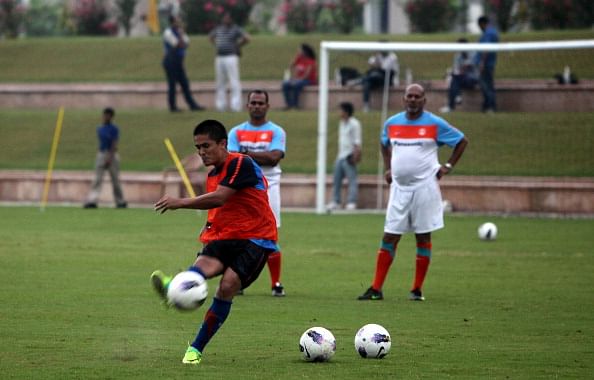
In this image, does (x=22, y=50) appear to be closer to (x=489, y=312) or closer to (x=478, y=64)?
(x=478, y=64)

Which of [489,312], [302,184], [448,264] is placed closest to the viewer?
[489,312]

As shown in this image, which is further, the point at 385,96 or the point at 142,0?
the point at 142,0

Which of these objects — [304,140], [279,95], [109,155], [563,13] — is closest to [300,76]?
[279,95]

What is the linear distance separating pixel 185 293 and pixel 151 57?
32553mm

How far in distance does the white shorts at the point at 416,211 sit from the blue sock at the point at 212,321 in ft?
15.9

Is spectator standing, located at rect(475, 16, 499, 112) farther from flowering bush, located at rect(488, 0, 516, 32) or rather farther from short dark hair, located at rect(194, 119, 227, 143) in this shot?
short dark hair, located at rect(194, 119, 227, 143)

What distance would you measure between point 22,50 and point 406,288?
29818 millimetres

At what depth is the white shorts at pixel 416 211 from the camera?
556 inches

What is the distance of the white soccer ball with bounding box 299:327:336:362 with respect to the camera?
979cm

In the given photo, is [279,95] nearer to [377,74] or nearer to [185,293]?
[377,74]

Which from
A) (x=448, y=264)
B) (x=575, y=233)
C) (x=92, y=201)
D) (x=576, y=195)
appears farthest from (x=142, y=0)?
(x=448, y=264)

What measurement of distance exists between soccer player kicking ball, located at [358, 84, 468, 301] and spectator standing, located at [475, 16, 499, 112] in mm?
17532

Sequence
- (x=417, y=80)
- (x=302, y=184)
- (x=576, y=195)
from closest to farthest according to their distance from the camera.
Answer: (x=576, y=195) < (x=302, y=184) < (x=417, y=80)

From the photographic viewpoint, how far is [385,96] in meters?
30.9
